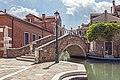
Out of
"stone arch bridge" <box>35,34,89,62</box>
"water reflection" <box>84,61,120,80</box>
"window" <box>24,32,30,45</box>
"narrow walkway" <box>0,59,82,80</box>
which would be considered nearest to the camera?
"narrow walkway" <box>0,59,82,80</box>

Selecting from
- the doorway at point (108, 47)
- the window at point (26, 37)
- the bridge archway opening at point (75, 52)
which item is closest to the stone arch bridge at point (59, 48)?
the bridge archway opening at point (75, 52)

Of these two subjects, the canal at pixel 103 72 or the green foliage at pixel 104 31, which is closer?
the canal at pixel 103 72

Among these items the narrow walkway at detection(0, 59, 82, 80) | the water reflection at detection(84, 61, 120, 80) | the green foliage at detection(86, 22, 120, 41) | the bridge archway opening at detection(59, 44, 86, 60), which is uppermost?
the green foliage at detection(86, 22, 120, 41)

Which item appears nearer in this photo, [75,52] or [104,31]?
[104,31]

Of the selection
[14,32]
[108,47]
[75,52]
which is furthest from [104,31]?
[14,32]

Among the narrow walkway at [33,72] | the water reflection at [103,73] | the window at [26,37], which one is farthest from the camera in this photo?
the window at [26,37]

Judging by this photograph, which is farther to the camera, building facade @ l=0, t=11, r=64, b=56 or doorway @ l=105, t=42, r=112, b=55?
doorway @ l=105, t=42, r=112, b=55

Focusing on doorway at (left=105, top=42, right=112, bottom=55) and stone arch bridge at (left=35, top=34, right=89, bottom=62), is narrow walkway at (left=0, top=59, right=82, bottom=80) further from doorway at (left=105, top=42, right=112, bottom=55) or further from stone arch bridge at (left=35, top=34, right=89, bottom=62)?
doorway at (left=105, top=42, right=112, bottom=55)

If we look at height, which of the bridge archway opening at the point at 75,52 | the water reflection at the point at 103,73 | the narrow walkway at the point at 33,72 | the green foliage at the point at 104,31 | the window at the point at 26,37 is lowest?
the water reflection at the point at 103,73

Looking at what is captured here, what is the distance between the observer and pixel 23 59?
41.6ft

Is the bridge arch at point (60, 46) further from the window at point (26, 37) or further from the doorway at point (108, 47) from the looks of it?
the doorway at point (108, 47)

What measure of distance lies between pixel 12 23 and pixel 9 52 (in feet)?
7.69

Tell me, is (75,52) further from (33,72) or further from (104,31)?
(33,72)

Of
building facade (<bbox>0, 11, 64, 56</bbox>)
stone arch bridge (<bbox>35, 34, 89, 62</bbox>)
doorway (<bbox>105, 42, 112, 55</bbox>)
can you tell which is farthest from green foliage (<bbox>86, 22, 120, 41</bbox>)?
building facade (<bbox>0, 11, 64, 56</bbox>)
